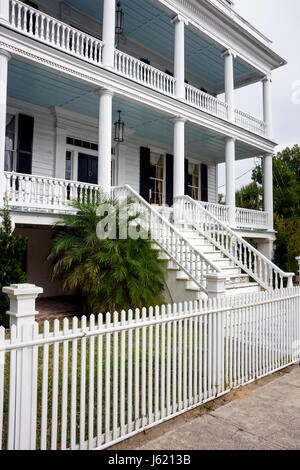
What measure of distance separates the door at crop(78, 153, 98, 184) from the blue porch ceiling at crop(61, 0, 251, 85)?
15.5ft

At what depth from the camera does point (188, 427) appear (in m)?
3.51

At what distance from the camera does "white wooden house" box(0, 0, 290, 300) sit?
838cm

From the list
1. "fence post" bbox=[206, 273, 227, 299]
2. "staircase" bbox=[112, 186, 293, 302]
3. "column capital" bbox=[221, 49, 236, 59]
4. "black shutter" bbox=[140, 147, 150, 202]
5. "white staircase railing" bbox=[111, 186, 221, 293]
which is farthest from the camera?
"black shutter" bbox=[140, 147, 150, 202]

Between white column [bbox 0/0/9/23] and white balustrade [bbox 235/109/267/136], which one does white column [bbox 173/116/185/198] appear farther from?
white column [bbox 0/0/9/23]

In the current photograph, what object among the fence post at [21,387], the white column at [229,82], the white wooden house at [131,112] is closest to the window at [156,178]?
the white wooden house at [131,112]

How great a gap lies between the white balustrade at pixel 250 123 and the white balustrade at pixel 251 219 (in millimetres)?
3437

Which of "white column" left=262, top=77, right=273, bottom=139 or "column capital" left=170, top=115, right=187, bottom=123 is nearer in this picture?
"column capital" left=170, top=115, right=187, bottom=123

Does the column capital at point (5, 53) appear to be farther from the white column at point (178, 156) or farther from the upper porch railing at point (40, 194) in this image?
the white column at point (178, 156)

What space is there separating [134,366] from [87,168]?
29.6ft

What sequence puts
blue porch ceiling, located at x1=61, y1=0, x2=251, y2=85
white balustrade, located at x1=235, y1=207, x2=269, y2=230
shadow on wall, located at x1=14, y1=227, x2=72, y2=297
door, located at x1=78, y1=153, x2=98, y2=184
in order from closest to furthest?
shadow on wall, located at x1=14, y1=227, x2=72, y2=297
blue porch ceiling, located at x1=61, y1=0, x2=251, y2=85
door, located at x1=78, y1=153, x2=98, y2=184
white balustrade, located at x1=235, y1=207, x2=269, y2=230

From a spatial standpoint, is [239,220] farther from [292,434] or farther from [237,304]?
[292,434]

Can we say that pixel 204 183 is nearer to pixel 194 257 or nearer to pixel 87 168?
pixel 87 168

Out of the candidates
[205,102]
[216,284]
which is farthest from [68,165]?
[216,284]

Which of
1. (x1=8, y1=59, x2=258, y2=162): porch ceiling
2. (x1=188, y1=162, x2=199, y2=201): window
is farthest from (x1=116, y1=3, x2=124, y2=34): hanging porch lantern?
(x1=188, y1=162, x2=199, y2=201): window
